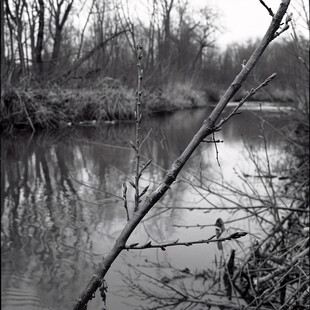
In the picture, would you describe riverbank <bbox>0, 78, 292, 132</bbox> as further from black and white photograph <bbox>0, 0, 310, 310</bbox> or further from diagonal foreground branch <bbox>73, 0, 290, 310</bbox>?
diagonal foreground branch <bbox>73, 0, 290, 310</bbox>

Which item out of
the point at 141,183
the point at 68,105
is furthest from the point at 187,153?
the point at 68,105

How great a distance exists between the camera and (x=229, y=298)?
232 centimetres

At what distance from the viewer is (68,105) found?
→ 10.2 metres

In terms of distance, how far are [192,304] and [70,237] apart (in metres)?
1.20

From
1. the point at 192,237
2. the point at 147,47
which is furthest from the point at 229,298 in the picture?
the point at 147,47

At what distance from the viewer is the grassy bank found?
8.82 metres

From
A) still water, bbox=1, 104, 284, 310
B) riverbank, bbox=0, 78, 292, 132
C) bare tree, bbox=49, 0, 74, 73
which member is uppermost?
bare tree, bbox=49, 0, 74, 73

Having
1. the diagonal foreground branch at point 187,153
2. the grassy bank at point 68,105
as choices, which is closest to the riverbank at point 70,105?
the grassy bank at point 68,105

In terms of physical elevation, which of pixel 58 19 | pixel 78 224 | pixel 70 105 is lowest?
pixel 78 224

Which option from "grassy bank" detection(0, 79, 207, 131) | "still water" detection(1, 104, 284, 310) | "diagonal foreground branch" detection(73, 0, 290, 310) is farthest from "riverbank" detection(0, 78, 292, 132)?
"diagonal foreground branch" detection(73, 0, 290, 310)

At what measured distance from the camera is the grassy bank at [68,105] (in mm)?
8820

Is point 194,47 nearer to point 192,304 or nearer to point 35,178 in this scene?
point 35,178

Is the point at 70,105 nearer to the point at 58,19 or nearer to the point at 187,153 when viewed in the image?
the point at 58,19

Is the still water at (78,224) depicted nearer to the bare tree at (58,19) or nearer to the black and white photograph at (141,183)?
the black and white photograph at (141,183)
